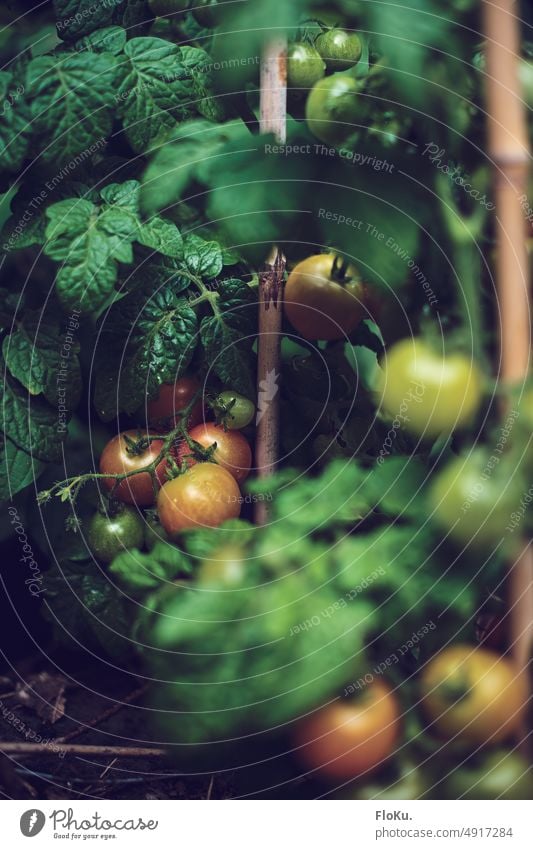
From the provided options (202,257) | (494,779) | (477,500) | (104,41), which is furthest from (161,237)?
(494,779)

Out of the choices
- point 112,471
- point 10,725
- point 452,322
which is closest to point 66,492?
point 112,471

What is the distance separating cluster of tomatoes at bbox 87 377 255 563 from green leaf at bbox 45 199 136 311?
88 millimetres

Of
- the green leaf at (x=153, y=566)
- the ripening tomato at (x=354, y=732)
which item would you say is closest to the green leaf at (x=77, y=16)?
the green leaf at (x=153, y=566)

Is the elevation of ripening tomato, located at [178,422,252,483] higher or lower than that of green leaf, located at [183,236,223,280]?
lower

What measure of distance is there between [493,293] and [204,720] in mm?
288

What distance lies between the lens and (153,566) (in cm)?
52

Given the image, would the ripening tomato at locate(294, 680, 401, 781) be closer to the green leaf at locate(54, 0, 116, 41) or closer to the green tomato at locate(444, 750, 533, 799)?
the green tomato at locate(444, 750, 533, 799)

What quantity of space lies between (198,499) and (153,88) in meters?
0.27

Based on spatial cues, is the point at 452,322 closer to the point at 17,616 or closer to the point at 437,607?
the point at 437,607

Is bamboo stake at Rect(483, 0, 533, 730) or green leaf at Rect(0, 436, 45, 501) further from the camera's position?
green leaf at Rect(0, 436, 45, 501)

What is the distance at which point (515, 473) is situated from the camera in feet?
1.46

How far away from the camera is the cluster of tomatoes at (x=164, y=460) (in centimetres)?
55

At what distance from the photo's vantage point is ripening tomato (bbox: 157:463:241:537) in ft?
1.71
